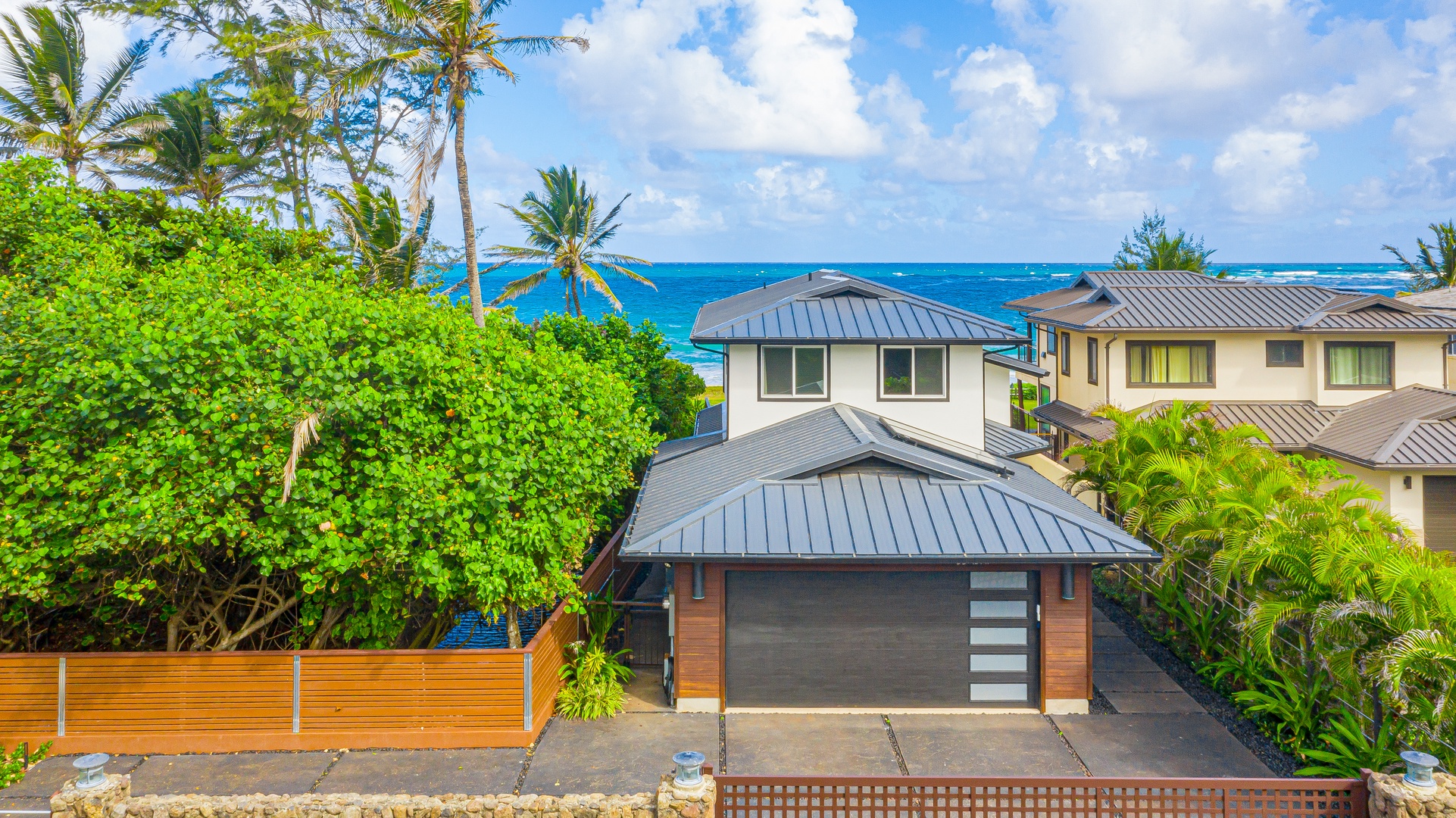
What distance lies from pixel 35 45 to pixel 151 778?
→ 922 inches

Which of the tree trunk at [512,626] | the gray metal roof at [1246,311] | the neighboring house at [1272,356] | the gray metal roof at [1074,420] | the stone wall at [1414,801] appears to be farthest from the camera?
the gray metal roof at [1246,311]

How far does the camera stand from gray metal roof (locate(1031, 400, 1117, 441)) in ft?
85.0

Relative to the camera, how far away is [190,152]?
2894cm

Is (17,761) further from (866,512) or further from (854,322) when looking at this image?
(854,322)

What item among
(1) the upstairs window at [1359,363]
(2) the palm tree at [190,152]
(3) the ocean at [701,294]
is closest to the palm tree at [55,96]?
(2) the palm tree at [190,152]

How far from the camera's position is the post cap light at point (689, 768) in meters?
8.72

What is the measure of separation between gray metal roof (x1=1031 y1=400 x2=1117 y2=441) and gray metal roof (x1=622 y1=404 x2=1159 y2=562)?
1007 cm

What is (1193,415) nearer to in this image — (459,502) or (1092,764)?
(1092,764)

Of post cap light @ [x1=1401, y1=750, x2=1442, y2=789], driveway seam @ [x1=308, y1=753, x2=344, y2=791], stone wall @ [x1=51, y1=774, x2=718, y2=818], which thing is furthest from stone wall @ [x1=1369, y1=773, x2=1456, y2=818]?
driveway seam @ [x1=308, y1=753, x2=344, y2=791]

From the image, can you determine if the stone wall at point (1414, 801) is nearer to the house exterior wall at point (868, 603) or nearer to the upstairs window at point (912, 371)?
the house exterior wall at point (868, 603)

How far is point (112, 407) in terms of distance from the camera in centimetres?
1130

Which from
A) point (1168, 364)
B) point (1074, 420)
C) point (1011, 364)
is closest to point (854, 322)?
point (1011, 364)

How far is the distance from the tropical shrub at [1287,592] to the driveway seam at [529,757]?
31.2 feet

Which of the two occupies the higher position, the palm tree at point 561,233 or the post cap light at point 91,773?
the palm tree at point 561,233
